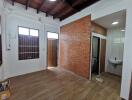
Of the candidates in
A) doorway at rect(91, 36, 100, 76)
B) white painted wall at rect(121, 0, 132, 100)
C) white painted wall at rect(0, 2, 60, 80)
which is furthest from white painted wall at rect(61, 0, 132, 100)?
white painted wall at rect(0, 2, 60, 80)

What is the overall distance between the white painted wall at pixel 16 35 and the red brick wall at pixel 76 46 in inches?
47.9

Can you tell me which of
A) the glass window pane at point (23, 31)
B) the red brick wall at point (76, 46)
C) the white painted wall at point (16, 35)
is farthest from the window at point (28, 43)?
the red brick wall at point (76, 46)

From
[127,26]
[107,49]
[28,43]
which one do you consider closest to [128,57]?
[127,26]

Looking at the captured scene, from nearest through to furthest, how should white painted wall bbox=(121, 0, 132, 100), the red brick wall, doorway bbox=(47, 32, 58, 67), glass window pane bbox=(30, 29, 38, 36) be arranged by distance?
white painted wall bbox=(121, 0, 132, 100), the red brick wall, glass window pane bbox=(30, 29, 38, 36), doorway bbox=(47, 32, 58, 67)

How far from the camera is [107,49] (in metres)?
4.87

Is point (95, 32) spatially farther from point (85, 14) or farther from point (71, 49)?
point (71, 49)

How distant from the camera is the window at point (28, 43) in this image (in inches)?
163

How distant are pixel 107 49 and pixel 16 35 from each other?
4600 millimetres

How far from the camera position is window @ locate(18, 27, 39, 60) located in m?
4.14

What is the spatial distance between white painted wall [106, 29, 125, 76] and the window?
3.86 metres

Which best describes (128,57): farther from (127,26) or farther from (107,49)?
(107,49)

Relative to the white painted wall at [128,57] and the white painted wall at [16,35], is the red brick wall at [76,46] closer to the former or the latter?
the white painted wall at [16,35]

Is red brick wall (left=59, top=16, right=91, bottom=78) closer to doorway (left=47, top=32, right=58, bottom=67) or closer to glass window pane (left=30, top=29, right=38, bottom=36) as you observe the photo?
doorway (left=47, top=32, right=58, bottom=67)

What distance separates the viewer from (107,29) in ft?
15.8
